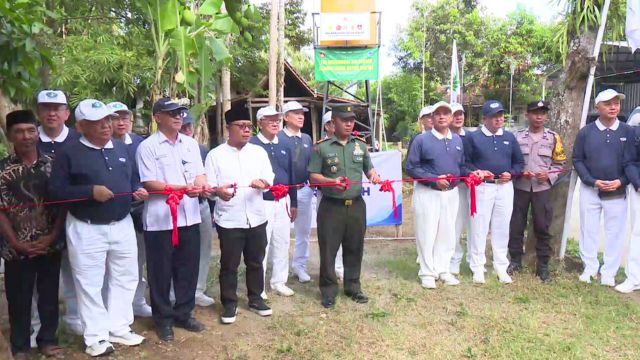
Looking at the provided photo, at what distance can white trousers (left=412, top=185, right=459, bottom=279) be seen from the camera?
545 centimetres

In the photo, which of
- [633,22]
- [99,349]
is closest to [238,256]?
[99,349]

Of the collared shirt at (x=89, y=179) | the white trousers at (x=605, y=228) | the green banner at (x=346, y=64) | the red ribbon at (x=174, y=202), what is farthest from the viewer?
the green banner at (x=346, y=64)

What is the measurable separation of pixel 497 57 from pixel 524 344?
2694 centimetres

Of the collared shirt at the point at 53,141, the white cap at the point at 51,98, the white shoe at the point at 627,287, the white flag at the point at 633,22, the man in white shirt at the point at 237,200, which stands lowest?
the white shoe at the point at 627,287

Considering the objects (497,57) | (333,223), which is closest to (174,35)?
(333,223)

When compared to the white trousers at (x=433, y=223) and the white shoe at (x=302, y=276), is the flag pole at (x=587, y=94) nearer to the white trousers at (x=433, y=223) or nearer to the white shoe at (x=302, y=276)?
the white trousers at (x=433, y=223)

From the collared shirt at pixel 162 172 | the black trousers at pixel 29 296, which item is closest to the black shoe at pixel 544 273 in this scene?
the collared shirt at pixel 162 172

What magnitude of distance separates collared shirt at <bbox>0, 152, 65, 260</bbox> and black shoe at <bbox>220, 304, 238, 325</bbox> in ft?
5.08

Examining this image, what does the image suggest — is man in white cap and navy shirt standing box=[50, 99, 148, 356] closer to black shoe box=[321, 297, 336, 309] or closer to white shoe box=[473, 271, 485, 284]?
black shoe box=[321, 297, 336, 309]

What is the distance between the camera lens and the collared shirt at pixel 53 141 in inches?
159

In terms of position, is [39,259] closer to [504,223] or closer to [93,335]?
[93,335]

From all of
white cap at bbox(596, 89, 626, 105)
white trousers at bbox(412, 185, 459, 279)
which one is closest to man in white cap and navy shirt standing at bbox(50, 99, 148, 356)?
white trousers at bbox(412, 185, 459, 279)

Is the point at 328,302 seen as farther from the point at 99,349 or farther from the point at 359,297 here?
the point at 99,349

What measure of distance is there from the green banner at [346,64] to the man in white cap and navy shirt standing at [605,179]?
9291 mm
